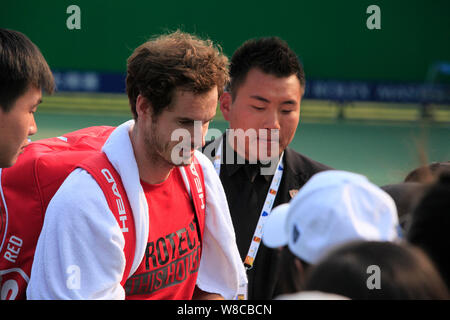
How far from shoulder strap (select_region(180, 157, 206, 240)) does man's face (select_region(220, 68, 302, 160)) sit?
2.13 ft

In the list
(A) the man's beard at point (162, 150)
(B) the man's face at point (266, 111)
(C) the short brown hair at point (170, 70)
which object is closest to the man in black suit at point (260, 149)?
(B) the man's face at point (266, 111)

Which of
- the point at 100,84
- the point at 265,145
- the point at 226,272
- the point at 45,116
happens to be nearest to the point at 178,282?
the point at 226,272

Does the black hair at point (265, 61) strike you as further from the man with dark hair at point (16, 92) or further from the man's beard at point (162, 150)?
the man with dark hair at point (16, 92)

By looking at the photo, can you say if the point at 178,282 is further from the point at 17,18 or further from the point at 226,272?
the point at 17,18

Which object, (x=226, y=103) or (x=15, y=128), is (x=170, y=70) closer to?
(x=15, y=128)

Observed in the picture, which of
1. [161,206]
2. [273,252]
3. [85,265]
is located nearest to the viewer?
[85,265]

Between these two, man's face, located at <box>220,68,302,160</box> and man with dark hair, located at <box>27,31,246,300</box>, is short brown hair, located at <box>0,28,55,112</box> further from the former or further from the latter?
man's face, located at <box>220,68,302,160</box>

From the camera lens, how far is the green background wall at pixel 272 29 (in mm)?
13180

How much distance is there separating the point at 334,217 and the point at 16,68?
4.37 feet

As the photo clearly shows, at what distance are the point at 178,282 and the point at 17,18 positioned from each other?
12418 millimetres

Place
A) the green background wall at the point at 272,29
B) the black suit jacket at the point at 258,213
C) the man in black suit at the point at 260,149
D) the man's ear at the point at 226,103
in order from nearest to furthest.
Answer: the black suit jacket at the point at 258,213 < the man in black suit at the point at 260,149 < the man's ear at the point at 226,103 < the green background wall at the point at 272,29

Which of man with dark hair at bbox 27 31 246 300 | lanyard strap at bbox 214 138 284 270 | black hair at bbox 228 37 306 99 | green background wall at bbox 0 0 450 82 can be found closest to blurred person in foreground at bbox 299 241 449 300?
man with dark hair at bbox 27 31 246 300

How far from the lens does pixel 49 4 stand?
13172mm

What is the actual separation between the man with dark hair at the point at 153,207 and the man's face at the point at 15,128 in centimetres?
28
